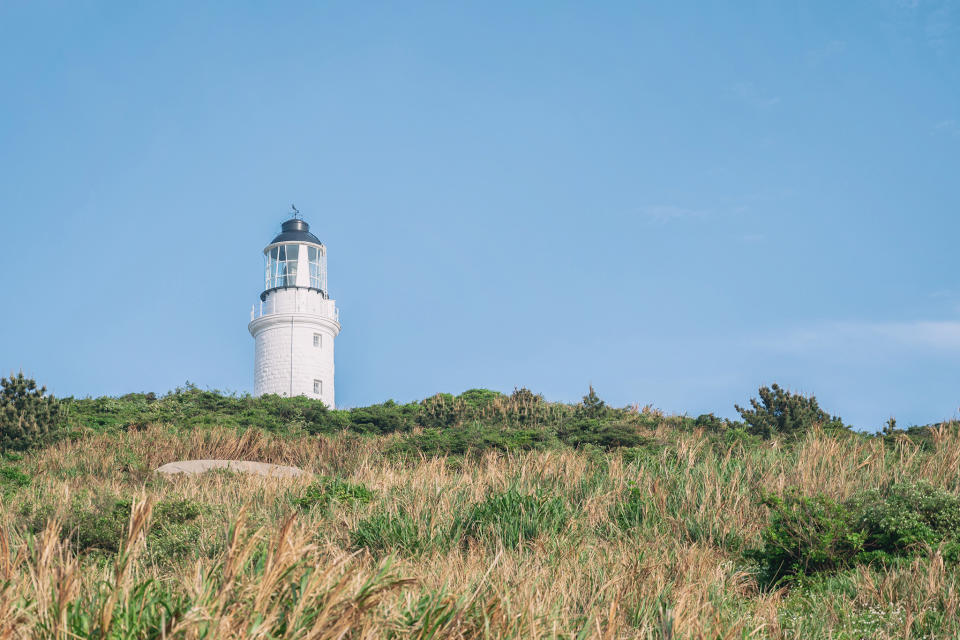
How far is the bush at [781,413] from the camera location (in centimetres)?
2169

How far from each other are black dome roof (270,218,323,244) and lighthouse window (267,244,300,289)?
0.43m

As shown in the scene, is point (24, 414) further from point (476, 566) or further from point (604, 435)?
point (476, 566)

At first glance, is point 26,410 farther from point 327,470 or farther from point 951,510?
point 951,510

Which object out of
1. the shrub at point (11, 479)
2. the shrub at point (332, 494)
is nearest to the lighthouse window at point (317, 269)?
the shrub at point (11, 479)

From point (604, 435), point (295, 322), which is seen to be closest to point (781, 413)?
point (604, 435)

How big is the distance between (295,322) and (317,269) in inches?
139

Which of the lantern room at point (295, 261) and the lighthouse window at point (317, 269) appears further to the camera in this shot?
the lighthouse window at point (317, 269)

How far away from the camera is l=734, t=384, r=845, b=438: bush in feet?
71.2

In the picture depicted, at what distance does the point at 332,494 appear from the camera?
31.1ft

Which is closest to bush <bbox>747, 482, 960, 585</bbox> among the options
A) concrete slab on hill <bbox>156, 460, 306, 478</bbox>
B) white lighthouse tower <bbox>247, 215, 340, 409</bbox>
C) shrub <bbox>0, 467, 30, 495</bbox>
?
concrete slab on hill <bbox>156, 460, 306, 478</bbox>

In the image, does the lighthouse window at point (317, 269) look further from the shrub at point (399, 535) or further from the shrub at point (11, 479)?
the shrub at point (399, 535)

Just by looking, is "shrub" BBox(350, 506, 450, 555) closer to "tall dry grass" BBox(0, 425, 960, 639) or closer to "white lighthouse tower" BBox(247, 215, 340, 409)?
"tall dry grass" BBox(0, 425, 960, 639)

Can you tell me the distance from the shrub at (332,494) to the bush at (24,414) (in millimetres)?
12921

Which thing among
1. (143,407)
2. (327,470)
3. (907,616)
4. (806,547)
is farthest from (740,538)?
(143,407)
